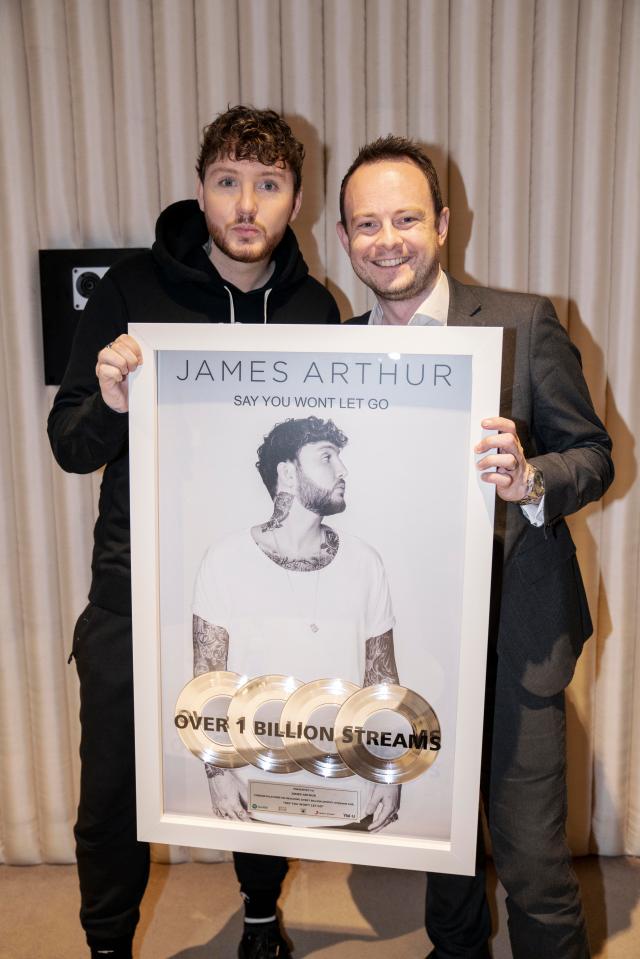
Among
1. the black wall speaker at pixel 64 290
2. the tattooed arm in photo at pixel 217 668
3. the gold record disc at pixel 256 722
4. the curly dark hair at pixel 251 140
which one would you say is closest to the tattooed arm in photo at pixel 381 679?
the gold record disc at pixel 256 722

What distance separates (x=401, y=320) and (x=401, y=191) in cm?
23

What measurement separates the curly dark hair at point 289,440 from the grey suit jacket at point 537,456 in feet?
1.07

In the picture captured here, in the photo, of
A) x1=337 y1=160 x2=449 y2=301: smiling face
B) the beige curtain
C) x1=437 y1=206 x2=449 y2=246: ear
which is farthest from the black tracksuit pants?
x1=437 y1=206 x2=449 y2=246: ear

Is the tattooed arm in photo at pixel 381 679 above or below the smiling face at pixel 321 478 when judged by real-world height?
below

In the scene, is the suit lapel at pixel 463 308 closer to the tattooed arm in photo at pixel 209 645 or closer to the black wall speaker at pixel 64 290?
the tattooed arm in photo at pixel 209 645

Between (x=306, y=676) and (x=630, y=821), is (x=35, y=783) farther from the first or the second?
(x=630, y=821)

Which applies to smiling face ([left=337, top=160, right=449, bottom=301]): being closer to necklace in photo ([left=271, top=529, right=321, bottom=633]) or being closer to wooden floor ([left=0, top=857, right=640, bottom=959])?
necklace in photo ([left=271, top=529, right=321, bottom=633])

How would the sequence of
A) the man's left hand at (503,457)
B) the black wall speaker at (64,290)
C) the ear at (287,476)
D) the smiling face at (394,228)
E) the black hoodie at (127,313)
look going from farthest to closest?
the black wall speaker at (64,290) → the black hoodie at (127,313) → the smiling face at (394,228) → the ear at (287,476) → the man's left hand at (503,457)

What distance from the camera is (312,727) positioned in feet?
4.42

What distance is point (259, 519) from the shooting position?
133cm

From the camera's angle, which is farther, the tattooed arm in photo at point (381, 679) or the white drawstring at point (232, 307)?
the white drawstring at point (232, 307)

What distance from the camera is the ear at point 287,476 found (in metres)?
1.30

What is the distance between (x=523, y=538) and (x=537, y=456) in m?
0.15

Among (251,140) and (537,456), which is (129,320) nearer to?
(251,140)
